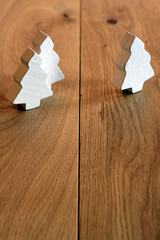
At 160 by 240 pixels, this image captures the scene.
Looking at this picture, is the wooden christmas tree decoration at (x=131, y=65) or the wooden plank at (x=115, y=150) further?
the wooden christmas tree decoration at (x=131, y=65)

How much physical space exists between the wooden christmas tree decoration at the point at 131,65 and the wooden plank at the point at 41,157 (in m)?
0.12

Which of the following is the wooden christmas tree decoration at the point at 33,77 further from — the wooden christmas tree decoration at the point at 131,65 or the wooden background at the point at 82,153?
the wooden christmas tree decoration at the point at 131,65

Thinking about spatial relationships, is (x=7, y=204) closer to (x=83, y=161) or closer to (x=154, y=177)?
(x=83, y=161)

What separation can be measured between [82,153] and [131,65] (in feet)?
0.88

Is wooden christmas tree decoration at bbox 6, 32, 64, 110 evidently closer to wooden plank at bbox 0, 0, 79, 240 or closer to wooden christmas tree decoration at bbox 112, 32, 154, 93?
wooden plank at bbox 0, 0, 79, 240

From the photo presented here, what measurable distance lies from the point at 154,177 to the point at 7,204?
10.7 inches

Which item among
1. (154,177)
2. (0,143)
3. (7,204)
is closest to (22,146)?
(0,143)

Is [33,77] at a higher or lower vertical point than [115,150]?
higher

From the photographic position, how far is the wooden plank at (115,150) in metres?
0.62

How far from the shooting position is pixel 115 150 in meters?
0.76

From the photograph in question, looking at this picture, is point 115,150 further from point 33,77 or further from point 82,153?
point 33,77

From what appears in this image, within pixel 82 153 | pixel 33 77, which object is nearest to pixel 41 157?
pixel 82 153

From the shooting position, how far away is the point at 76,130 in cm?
82

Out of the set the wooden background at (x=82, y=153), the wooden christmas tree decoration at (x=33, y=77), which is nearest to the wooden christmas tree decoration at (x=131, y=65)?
the wooden background at (x=82, y=153)
